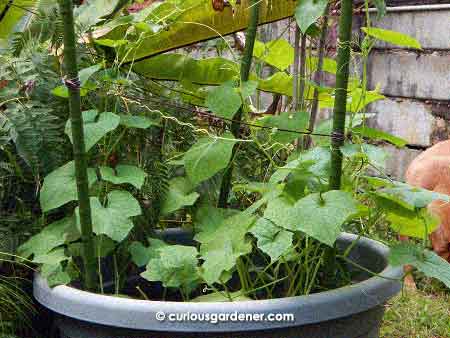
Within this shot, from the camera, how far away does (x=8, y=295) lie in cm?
192

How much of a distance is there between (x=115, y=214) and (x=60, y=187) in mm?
162

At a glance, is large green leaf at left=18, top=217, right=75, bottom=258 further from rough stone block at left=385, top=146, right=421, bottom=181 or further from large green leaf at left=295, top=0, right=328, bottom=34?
rough stone block at left=385, top=146, right=421, bottom=181

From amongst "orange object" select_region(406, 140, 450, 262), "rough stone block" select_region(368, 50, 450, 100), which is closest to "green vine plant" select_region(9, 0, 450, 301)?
"orange object" select_region(406, 140, 450, 262)

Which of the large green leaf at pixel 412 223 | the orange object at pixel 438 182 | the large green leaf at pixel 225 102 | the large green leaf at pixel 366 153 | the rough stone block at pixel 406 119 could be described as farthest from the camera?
the rough stone block at pixel 406 119

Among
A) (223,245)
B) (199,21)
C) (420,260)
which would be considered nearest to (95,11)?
(199,21)

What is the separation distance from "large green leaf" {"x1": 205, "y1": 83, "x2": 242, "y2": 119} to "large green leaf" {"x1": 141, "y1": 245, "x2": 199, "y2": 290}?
0.36 m

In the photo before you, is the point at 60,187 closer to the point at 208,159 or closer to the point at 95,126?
the point at 95,126

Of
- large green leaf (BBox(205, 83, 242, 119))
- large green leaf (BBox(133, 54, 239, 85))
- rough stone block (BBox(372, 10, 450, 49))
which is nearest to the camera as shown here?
large green leaf (BBox(205, 83, 242, 119))

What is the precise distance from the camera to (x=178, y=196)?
1893 mm

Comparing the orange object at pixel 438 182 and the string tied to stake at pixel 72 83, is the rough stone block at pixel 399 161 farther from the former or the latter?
the string tied to stake at pixel 72 83

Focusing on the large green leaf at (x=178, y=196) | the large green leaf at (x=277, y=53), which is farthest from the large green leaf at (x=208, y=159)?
the large green leaf at (x=277, y=53)

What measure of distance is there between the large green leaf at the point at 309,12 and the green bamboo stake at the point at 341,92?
50 millimetres

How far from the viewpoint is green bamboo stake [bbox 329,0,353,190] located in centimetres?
154

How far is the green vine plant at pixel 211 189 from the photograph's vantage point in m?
1.54
